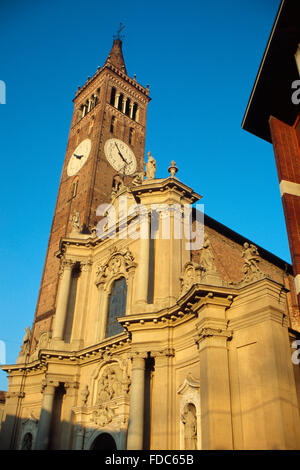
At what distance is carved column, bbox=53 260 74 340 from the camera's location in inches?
821

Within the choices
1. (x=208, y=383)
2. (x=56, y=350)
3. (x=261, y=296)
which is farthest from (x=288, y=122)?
(x=56, y=350)

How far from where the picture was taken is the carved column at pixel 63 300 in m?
20.9

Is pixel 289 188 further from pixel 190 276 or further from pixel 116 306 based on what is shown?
pixel 116 306

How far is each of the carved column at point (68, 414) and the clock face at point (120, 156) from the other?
18.0 metres

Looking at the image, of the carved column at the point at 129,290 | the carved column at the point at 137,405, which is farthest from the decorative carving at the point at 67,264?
the carved column at the point at 137,405

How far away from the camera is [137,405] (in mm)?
14250

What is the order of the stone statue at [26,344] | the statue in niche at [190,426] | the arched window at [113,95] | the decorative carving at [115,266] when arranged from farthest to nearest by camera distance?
the arched window at [113,95]
the stone statue at [26,344]
the decorative carving at [115,266]
the statue in niche at [190,426]

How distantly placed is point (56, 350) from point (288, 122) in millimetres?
15073

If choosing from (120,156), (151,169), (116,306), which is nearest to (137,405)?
(116,306)

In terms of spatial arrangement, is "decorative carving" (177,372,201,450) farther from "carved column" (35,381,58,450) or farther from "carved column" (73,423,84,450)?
"carved column" (35,381,58,450)

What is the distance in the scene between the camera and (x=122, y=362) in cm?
1728

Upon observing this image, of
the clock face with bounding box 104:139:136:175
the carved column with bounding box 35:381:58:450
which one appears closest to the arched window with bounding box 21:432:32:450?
the carved column with bounding box 35:381:58:450

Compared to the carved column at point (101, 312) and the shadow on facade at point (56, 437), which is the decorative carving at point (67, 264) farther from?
the shadow on facade at point (56, 437)

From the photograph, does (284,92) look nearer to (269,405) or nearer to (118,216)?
(269,405)
